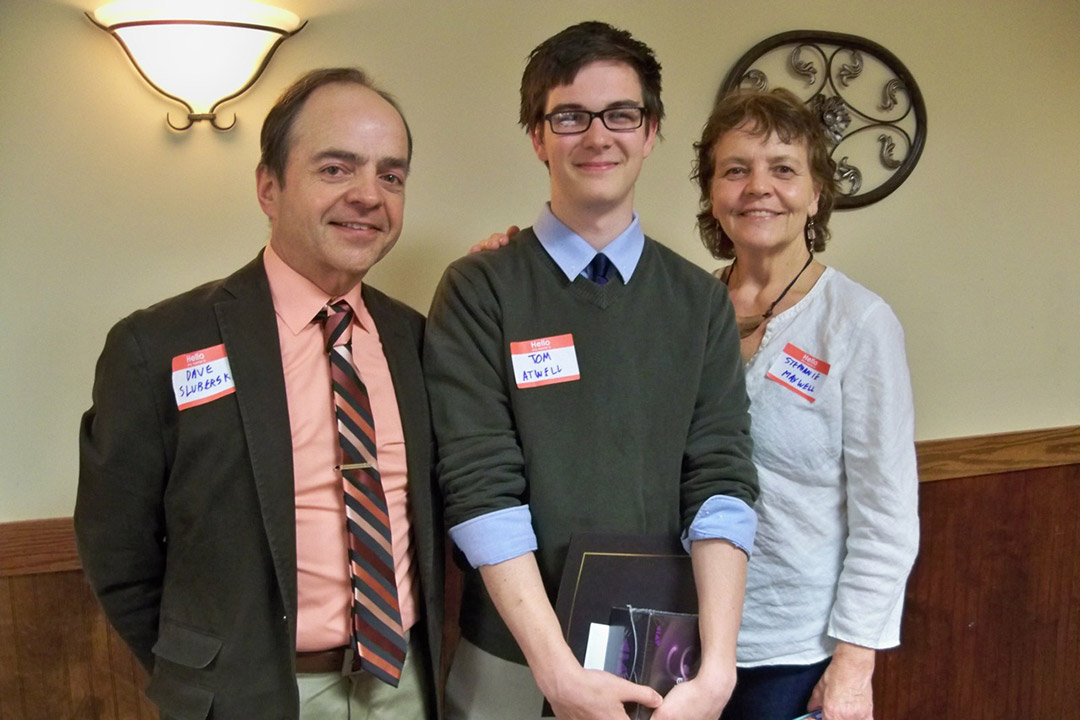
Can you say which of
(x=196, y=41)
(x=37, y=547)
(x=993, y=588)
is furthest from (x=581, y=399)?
(x=993, y=588)

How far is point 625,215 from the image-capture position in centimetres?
153

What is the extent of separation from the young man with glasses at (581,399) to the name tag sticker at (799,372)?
0.73 ft

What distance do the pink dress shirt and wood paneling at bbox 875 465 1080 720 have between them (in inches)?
72.6

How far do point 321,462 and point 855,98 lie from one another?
6.14ft

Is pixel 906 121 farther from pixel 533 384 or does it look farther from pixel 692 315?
pixel 533 384

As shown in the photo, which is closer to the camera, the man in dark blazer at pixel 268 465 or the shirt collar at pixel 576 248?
the man in dark blazer at pixel 268 465

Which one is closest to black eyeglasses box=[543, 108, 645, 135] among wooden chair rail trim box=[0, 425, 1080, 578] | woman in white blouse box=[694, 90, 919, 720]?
woman in white blouse box=[694, 90, 919, 720]

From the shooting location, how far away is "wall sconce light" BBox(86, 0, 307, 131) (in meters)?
1.77

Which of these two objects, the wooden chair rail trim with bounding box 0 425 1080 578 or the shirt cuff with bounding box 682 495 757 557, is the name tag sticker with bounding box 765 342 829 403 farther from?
the wooden chair rail trim with bounding box 0 425 1080 578

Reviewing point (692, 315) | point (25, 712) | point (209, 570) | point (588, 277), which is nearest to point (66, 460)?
point (25, 712)

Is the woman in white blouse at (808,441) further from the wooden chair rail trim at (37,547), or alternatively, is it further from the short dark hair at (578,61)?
the wooden chair rail trim at (37,547)

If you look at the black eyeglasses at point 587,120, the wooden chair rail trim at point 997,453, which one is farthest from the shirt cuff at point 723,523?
the wooden chair rail trim at point 997,453

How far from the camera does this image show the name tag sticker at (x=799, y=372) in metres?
1.70

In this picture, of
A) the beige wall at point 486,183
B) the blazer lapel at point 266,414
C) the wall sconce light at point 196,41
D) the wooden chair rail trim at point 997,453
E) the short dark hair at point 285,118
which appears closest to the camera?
the blazer lapel at point 266,414
